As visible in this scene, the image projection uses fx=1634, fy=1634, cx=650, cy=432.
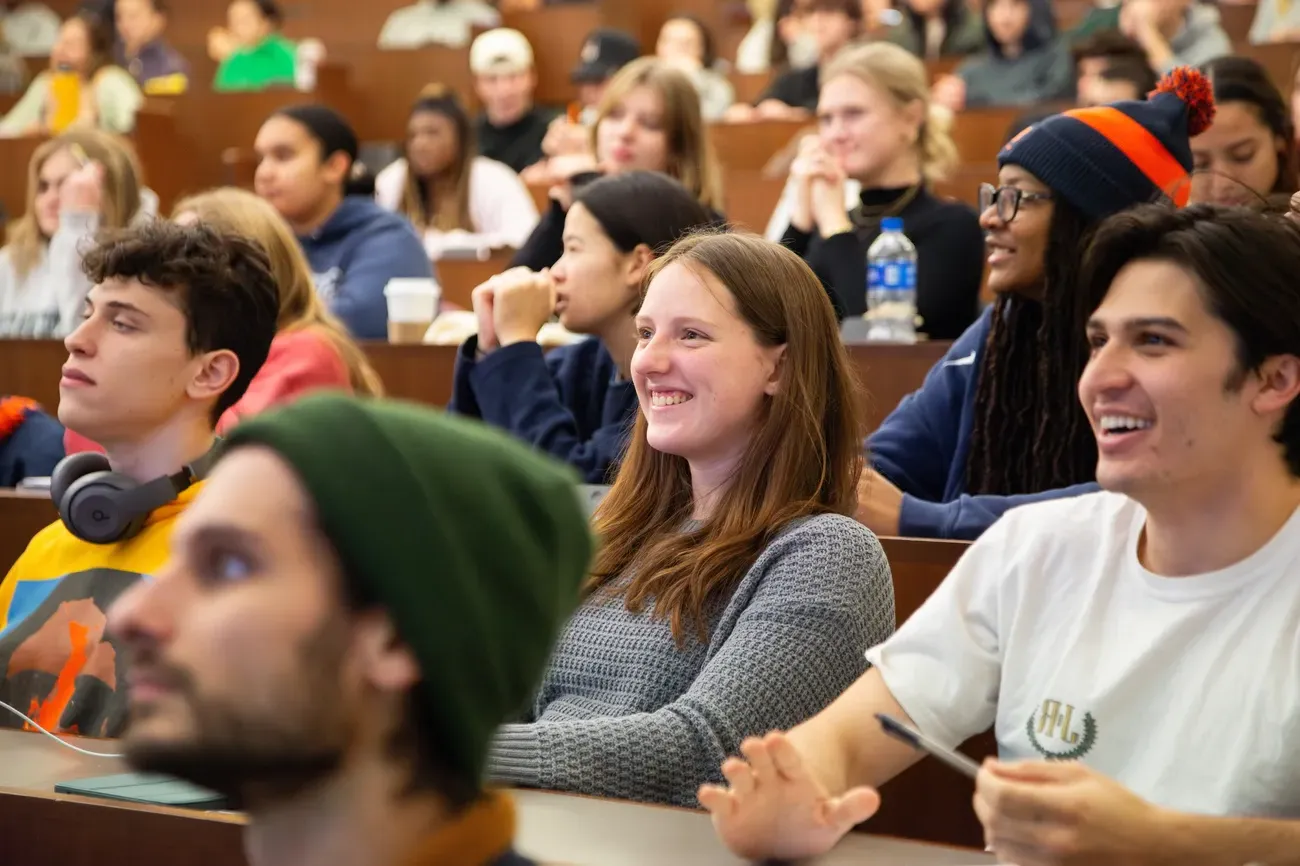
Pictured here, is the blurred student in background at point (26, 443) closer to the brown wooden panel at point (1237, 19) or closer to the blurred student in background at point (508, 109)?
the blurred student in background at point (508, 109)

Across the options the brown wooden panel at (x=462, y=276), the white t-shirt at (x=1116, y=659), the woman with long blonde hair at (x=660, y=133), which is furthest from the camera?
the brown wooden panel at (x=462, y=276)

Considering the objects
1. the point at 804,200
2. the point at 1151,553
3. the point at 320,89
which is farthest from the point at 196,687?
the point at 320,89

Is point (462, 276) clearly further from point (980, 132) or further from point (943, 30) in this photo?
point (943, 30)

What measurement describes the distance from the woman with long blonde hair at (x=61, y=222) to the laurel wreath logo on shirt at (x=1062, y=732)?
288 cm

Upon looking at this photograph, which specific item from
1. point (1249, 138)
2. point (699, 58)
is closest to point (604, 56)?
point (699, 58)

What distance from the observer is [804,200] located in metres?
3.41

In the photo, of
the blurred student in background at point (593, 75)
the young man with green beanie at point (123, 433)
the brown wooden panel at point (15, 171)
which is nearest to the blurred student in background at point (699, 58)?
the blurred student in background at point (593, 75)

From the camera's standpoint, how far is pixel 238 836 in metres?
1.25

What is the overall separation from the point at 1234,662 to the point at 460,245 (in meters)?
3.38

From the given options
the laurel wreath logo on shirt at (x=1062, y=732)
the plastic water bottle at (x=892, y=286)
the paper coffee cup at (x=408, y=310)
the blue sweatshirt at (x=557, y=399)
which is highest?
the plastic water bottle at (x=892, y=286)

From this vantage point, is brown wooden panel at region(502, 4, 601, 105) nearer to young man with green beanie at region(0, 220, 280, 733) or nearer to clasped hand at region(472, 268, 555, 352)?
clasped hand at region(472, 268, 555, 352)

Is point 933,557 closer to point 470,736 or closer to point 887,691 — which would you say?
point 887,691

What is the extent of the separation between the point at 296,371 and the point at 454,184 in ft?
7.90

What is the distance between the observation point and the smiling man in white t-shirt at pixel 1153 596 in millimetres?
1398
